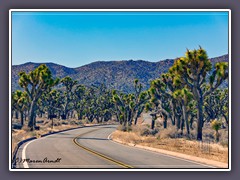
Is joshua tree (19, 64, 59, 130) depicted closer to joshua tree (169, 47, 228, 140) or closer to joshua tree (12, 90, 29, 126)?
joshua tree (12, 90, 29, 126)

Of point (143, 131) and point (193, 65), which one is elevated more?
point (193, 65)

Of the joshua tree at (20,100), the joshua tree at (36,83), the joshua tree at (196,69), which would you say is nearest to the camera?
the joshua tree at (196,69)

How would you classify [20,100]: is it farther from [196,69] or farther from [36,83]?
[196,69]

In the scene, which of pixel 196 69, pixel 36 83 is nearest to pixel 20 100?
pixel 36 83

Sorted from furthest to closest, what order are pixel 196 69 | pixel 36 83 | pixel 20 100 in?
pixel 20 100, pixel 36 83, pixel 196 69

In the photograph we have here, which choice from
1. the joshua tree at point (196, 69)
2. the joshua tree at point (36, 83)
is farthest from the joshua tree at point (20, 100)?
the joshua tree at point (196, 69)

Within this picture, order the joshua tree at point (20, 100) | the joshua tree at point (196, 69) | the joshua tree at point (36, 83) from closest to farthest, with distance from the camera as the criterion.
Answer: the joshua tree at point (196, 69) < the joshua tree at point (36, 83) < the joshua tree at point (20, 100)

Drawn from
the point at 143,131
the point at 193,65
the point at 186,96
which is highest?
the point at 193,65

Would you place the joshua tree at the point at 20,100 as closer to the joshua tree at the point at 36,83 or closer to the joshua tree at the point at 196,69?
the joshua tree at the point at 36,83

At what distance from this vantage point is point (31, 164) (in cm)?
1453

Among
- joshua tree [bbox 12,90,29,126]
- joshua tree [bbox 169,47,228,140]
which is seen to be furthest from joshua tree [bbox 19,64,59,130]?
joshua tree [bbox 169,47,228,140]
